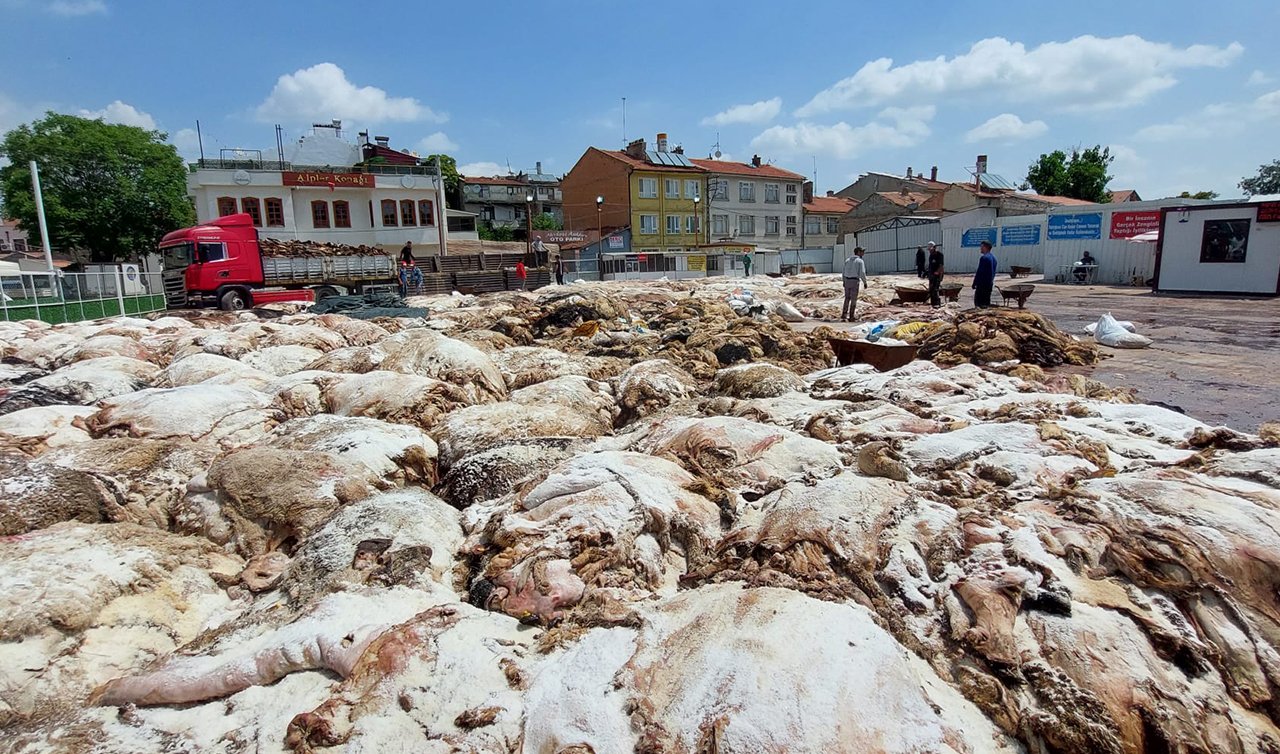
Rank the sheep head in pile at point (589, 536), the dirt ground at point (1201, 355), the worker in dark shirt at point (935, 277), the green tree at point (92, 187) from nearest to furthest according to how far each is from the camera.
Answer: the sheep head in pile at point (589, 536)
the dirt ground at point (1201, 355)
the worker in dark shirt at point (935, 277)
the green tree at point (92, 187)

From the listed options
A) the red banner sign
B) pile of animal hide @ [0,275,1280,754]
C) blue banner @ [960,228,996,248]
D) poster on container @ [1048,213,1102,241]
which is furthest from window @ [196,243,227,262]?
poster on container @ [1048,213,1102,241]

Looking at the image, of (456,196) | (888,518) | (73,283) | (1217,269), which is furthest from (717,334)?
(456,196)

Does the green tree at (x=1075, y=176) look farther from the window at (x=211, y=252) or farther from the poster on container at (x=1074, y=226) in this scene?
the window at (x=211, y=252)

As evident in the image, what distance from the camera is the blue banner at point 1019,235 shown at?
2705cm

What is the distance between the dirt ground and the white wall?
31.1 inches

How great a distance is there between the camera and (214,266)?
18672mm

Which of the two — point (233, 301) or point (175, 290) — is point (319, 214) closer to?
point (175, 290)

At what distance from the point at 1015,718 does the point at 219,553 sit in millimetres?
3784

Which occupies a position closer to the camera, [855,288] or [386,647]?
[386,647]

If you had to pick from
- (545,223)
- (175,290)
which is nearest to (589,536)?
(175,290)

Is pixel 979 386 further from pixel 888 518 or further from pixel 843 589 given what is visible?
pixel 843 589

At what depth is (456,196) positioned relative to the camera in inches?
2313

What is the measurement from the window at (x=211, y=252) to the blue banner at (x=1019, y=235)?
28.3m

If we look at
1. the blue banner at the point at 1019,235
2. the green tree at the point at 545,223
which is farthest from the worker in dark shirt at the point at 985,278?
the green tree at the point at 545,223
